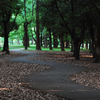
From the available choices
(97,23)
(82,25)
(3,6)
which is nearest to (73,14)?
(82,25)

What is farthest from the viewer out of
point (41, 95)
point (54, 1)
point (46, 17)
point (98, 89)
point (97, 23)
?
point (46, 17)

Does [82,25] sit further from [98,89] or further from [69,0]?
→ [98,89]

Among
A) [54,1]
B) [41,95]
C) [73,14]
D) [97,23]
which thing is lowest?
[41,95]

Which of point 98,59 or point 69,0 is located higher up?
point 69,0

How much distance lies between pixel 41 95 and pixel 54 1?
1279cm

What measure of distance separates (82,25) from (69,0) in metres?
2.90

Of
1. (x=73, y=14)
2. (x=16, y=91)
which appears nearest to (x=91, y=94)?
(x=16, y=91)

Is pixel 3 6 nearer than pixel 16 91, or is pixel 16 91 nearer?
pixel 16 91

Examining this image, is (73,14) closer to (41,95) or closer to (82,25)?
(82,25)

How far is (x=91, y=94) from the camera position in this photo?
605 cm

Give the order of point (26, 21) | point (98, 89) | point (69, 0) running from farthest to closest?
point (26, 21), point (69, 0), point (98, 89)

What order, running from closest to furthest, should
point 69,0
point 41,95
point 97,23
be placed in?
1. point 41,95
2. point 97,23
3. point 69,0

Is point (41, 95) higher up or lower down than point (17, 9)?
lower down

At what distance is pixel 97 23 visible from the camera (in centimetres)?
1496
